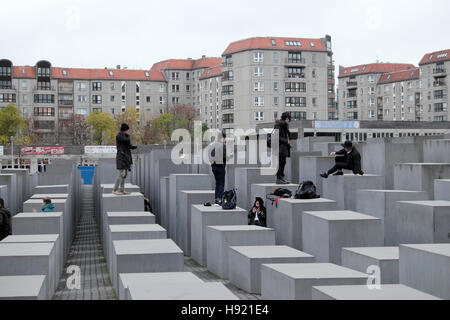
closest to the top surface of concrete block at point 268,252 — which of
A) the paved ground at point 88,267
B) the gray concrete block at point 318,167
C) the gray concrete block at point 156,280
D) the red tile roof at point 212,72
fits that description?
the paved ground at point 88,267

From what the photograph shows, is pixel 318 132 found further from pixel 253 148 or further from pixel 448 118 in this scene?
pixel 448 118

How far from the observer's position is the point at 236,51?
88.1 m

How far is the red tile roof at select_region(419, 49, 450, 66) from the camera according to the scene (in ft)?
348

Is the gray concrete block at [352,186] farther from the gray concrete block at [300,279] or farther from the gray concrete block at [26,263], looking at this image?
the gray concrete block at [26,263]

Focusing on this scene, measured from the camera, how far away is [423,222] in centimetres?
1220

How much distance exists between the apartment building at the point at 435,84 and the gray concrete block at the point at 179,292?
336ft

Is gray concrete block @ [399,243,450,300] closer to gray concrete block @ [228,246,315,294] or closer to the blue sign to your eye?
gray concrete block @ [228,246,315,294]

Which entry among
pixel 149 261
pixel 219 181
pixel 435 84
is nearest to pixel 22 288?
pixel 149 261

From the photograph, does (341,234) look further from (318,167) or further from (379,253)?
(318,167)

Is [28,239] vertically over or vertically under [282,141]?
under

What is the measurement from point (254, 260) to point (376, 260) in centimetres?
193

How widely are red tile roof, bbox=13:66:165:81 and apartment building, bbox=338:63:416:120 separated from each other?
121 ft

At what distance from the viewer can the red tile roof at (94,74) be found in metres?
110
